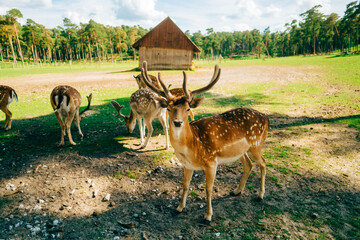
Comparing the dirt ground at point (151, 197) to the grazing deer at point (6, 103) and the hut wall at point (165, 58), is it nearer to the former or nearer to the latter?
the grazing deer at point (6, 103)

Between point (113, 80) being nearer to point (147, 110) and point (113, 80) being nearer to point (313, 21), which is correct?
point (147, 110)

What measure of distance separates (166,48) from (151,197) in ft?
104

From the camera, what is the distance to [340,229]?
11.6 ft

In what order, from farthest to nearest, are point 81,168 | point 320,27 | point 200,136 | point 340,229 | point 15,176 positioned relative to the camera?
point 320,27 < point 81,168 < point 15,176 < point 200,136 < point 340,229

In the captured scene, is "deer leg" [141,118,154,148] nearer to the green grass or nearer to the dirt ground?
the dirt ground

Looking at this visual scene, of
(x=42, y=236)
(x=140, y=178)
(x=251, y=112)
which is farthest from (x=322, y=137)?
(x=42, y=236)

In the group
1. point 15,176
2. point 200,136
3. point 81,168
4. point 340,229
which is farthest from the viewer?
point 81,168

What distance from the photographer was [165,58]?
33.8 m

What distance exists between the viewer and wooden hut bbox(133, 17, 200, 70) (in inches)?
1282

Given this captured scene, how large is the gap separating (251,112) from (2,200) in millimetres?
5604

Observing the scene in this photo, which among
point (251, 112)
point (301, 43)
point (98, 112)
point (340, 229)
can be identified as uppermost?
point (301, 43)

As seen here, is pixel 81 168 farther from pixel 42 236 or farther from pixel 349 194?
pixel 349 194

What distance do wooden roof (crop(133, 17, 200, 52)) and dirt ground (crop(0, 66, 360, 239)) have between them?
94.7ft

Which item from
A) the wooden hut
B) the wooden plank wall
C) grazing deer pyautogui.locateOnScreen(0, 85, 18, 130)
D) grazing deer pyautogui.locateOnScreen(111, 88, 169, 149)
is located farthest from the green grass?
grazing deer pyautogui.locateOnScreen(111, 88, 169, 149)
